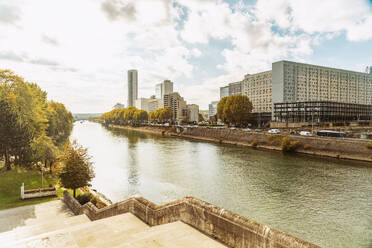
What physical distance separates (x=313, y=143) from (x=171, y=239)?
2121 inches

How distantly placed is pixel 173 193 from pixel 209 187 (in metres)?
4.70

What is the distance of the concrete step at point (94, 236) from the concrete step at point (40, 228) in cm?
316

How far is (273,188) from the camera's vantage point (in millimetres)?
27375

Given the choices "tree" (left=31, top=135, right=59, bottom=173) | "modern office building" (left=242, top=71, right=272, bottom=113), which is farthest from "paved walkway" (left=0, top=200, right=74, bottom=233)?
"modern office building" (left=242, top=71, right=272, bottom=113)

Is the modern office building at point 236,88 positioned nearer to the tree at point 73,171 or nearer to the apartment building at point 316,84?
the apartment building at point 316,84

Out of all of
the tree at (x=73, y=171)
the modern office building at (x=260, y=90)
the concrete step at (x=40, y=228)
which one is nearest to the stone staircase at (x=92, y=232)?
the concrete step at (x=40, y=228)

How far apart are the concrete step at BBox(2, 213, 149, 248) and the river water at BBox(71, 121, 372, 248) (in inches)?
485

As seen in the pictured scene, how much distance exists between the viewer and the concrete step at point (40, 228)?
41.1ft

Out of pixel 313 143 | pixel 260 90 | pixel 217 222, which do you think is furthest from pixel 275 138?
pixel 260 90

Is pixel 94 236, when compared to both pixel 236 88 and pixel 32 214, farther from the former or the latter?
pixel 236 88

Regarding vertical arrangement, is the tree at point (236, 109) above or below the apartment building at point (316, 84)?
below

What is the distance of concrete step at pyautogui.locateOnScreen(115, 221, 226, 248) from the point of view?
7.04 m

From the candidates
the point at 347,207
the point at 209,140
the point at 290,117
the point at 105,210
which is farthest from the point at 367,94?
the point at 105,210

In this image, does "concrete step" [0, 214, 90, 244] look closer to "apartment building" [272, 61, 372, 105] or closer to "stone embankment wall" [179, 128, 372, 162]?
"stone embankment wall" [179, 128, 372, 162]
